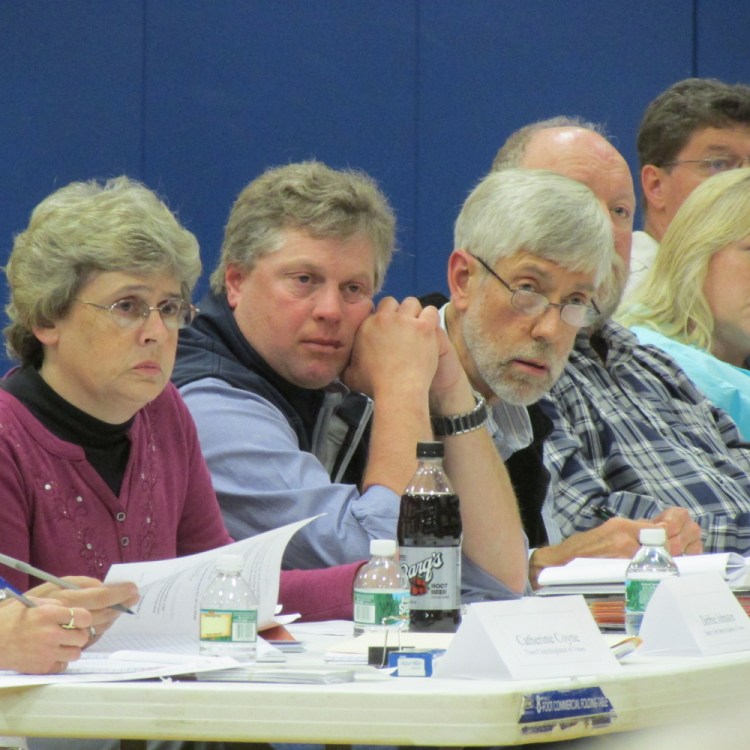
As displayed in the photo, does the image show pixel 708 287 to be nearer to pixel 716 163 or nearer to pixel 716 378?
pixel 716 378

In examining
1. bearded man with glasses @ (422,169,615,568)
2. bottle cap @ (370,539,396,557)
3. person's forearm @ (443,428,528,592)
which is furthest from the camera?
bearded man with glasses @ (422,169,615,568)

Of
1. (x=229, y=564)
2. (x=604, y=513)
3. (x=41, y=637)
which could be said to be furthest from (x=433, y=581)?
(x=604, y=513)

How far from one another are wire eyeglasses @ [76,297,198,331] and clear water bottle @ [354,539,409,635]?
0.48 meters

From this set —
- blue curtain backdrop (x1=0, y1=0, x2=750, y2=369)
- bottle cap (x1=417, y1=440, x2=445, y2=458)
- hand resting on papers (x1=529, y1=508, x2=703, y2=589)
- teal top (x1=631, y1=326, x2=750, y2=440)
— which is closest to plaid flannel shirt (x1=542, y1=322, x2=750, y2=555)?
teal top (x1=631, y1=326, x2=750, y2=440)

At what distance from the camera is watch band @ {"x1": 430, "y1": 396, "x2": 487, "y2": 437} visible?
8.03 ft

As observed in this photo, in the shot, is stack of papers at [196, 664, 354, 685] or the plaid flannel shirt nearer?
stack of papers at [196, 664, 354, 685]

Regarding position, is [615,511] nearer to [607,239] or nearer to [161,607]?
[607,239]

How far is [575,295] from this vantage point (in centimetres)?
264

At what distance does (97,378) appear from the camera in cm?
187

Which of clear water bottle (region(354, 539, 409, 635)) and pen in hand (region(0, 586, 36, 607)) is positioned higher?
pen in hand (region(0, 586, 36, 607))

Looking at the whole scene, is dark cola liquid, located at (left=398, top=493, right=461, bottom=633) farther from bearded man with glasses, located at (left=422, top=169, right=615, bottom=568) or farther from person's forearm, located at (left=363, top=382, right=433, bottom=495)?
bearded man with glasses, located at (left=422, top=169, right=615, bottom=568)

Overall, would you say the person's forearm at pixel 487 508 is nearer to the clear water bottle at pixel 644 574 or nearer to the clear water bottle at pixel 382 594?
the clear water bottle at pixel 644 574

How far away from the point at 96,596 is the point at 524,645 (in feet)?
1.46

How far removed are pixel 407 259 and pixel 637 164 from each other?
91 cm
